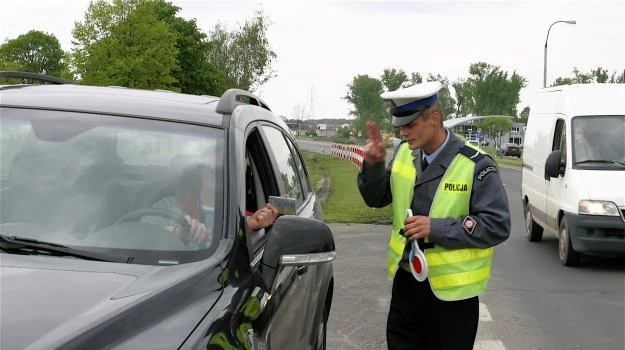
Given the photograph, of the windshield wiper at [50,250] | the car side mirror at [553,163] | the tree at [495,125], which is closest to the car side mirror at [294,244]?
the windshield wiper at [50,250]

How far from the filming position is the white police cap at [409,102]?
3.56 meters

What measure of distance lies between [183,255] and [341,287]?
5570mm

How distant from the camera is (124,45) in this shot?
129 ft

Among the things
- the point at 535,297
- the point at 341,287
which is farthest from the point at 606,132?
the point at 341,287

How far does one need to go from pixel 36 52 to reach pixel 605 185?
85496 mm

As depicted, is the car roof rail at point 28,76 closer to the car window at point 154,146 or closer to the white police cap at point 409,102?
the car window at point 154,146

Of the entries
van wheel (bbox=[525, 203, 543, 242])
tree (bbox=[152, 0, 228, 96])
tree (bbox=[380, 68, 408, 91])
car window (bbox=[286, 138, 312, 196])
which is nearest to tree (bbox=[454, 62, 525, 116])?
tree (bbox=[380, 68, 408, 91])

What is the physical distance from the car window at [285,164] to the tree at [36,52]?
8419 centimetres

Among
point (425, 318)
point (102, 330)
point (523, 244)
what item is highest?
point (102, 330)

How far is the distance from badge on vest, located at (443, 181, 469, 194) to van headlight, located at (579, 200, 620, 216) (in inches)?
240

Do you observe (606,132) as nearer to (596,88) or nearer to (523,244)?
(596,88)

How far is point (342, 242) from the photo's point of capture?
11.4 meters

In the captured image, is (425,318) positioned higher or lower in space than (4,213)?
lower

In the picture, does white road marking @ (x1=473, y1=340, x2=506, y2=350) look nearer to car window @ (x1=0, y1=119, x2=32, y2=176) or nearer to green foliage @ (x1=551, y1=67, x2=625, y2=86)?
car window @ (x1=0, y1=119, x2=32, y2=176)
